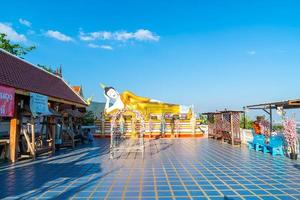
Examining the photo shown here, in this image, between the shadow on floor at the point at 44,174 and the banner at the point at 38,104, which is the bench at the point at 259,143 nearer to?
the shadow on floor at the point at 44,174

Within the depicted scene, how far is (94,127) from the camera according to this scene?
2277 centimetres

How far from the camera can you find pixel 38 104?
10.5 metres

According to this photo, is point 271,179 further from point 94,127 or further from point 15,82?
point 94,127

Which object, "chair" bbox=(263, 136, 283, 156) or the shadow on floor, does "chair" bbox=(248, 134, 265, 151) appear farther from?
the shadow on floor

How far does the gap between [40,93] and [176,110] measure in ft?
51.3

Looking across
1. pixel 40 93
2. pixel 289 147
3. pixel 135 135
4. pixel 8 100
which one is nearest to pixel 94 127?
pixel 135 135

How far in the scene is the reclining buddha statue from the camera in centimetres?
2472

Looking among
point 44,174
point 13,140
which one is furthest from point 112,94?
point 44,174

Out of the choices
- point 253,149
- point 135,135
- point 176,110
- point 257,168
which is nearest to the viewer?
point 257,168

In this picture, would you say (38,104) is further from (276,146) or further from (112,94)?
(112,94)

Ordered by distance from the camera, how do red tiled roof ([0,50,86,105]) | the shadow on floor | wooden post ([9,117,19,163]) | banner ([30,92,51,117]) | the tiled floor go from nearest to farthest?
the tiled floor < the shadow on floor < red tiled roof ([0,50,86,105]) < wooden post ([9,117,19,163]) < banner ([30,92,51,117])

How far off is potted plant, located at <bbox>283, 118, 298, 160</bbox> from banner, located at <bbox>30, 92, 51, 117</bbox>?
9289 millimetres

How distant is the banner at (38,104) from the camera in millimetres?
10164

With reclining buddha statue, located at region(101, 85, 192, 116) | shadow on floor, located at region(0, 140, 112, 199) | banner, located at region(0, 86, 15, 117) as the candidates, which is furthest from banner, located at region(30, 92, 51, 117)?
reclining buddha statue, located at region(101, 85, 192, 116)
